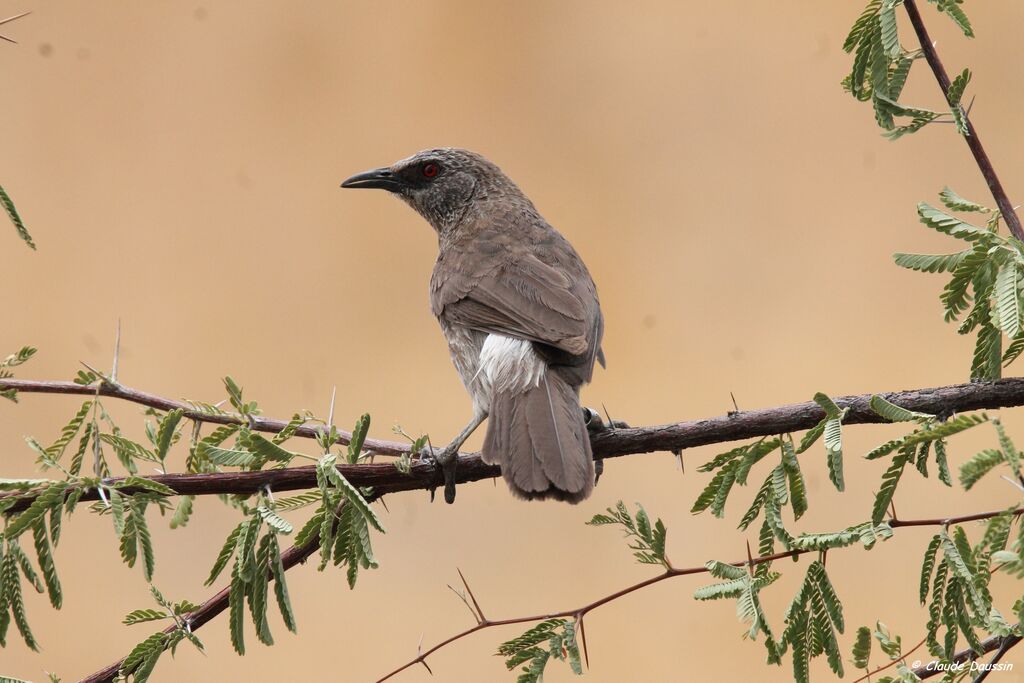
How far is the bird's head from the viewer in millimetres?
4785

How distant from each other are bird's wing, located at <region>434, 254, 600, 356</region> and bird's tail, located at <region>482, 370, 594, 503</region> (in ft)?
0.80

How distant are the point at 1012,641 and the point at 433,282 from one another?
8.33 feet

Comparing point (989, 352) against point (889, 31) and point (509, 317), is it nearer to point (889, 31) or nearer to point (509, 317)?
point (889, 31)

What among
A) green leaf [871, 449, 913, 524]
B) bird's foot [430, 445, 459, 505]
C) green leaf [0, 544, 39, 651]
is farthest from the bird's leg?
green leaf [871, 449, 913, 524]

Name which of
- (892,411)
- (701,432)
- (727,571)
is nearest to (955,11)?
(892,411)

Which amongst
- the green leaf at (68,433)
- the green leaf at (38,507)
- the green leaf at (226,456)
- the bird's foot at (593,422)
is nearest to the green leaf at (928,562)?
the bird's foot at (593,422)

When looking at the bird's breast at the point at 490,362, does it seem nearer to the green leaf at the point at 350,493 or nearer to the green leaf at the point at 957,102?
the green leaf at the point at 350,493

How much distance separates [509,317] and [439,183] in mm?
1546

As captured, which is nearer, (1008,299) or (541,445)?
(1008,299)

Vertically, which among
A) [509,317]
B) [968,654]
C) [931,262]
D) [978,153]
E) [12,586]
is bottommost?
[968,654]

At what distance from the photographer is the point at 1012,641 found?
202 centimetres


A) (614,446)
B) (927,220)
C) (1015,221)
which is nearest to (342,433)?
(614,446)

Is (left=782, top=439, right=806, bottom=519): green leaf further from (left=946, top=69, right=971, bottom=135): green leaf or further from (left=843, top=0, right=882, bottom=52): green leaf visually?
(left=843, top=0, right=882, bottom=52): green leaf

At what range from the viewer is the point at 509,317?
3441 mm
